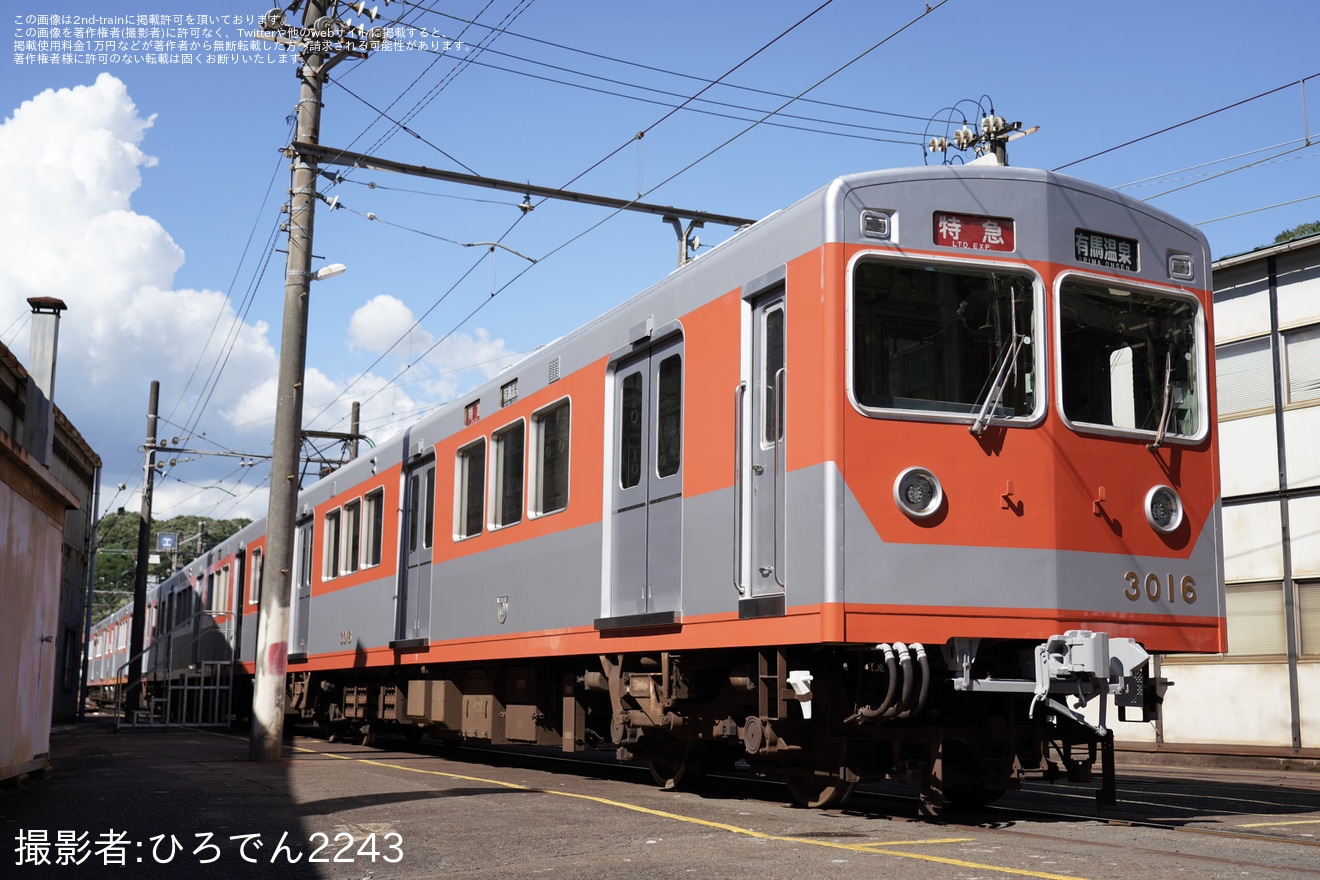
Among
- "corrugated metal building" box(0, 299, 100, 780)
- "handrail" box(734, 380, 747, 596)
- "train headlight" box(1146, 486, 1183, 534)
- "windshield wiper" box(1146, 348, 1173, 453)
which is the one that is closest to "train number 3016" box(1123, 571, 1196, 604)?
"train headlight" box(1146, 486, 1183, 534)

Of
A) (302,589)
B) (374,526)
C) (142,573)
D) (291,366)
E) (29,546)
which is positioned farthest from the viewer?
(142,573)

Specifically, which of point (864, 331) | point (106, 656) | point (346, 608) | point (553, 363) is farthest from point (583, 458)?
point (106, 656)

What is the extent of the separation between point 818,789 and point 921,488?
7.23 feet

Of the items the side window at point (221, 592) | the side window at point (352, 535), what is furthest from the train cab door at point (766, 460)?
the side window at point (221, 592)

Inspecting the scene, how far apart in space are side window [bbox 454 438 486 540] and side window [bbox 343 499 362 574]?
3906 millimetres

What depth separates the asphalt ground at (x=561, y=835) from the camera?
20.0 feet

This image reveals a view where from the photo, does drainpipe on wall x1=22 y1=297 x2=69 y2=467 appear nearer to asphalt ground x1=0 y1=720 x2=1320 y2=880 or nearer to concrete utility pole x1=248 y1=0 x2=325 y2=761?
asphalt ground x1=0 y1=720 x2=1320 y2=880

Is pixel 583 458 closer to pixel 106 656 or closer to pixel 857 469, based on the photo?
pixel 857 469

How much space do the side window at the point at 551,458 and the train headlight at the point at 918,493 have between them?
3853 mm

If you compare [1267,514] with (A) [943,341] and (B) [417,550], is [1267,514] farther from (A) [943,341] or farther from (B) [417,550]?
(A) [943,341]

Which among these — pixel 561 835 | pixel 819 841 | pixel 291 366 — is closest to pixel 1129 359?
pixel 819 841

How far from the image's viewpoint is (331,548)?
18.4m

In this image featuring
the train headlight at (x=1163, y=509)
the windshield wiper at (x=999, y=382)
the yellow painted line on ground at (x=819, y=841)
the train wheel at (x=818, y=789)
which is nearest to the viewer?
the yellow painted line on ground at (x=819, y=841)

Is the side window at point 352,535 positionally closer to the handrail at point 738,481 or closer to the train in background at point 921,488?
the train in background at point 921,488
